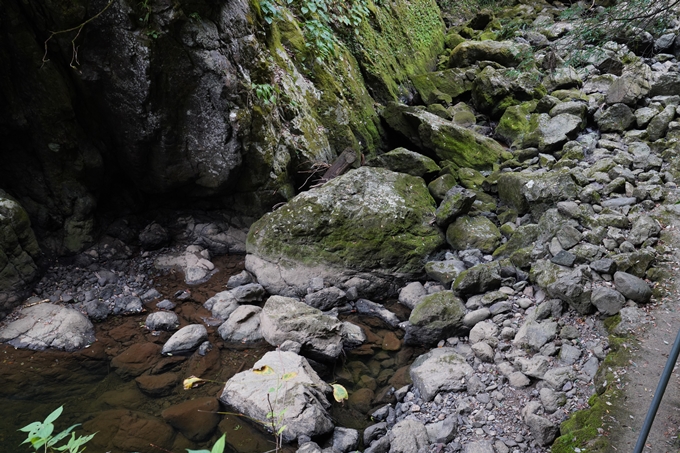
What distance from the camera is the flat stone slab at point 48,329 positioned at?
4.35m

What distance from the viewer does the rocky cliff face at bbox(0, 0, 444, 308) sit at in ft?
14.9

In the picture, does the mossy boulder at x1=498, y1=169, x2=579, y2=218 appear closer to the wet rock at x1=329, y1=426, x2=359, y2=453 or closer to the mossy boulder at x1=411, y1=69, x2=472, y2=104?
the wet rock at x1=329, y1=426, x2=359, y2=453

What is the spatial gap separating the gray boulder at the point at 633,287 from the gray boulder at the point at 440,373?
1450 mm

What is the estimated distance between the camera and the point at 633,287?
12.1 ft

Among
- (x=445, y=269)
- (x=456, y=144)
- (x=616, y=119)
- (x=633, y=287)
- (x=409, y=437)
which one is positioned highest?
(x=616, y=119)

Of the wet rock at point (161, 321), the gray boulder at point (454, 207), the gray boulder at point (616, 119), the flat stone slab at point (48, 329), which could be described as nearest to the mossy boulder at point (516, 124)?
the gray boulder at point (616, 119)

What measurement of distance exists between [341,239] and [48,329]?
3.25 metres

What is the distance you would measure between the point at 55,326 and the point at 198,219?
7.37ft

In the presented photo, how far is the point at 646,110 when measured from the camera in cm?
686

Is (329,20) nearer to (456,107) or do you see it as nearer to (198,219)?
(456,107)

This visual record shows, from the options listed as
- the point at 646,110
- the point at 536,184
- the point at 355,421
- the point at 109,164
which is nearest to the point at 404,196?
the point at 536,184

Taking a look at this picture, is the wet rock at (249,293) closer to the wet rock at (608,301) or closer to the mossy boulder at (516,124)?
the wet rock at (608,301)

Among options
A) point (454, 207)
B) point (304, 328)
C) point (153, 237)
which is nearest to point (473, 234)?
point (454, 207)

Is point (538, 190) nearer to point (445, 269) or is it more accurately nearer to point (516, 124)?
point (445, 269)
